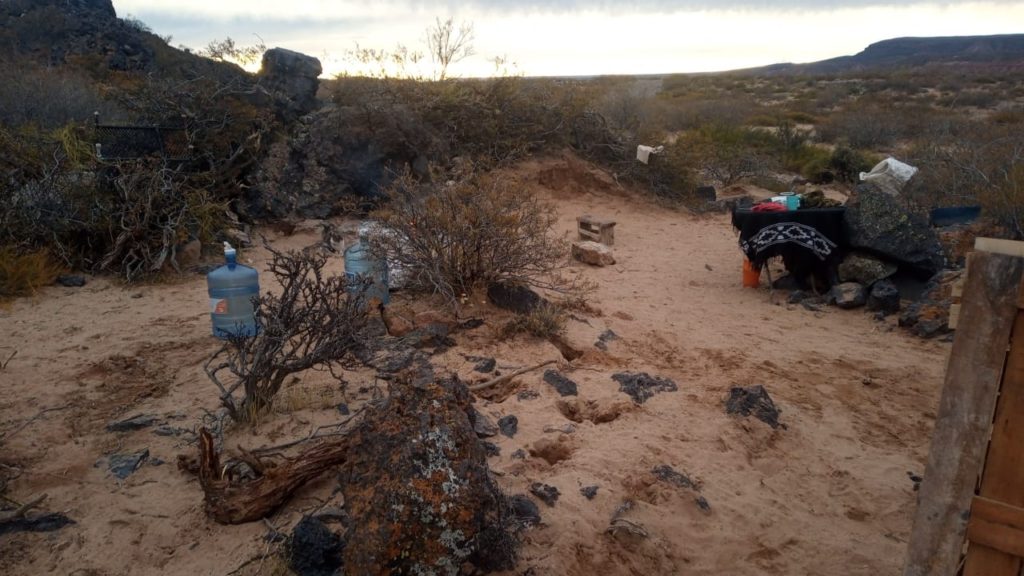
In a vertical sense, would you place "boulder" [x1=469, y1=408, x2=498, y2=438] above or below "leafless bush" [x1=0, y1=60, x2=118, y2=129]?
below

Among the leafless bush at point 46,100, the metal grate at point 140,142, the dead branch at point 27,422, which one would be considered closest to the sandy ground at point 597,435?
the dead branch at point 27,422

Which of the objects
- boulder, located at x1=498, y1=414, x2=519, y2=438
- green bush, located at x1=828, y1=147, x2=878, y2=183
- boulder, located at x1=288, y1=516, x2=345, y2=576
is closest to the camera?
boulder, located at x1=288, y1=516, x2=345, y2=576

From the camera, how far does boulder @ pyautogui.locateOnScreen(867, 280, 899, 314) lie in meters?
5.88

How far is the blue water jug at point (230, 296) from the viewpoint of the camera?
4668mm

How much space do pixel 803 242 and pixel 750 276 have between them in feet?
2.14

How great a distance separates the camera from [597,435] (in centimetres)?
343

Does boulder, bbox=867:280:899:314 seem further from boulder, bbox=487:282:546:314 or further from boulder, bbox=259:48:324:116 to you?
boulder, bbox=259:48:324:116

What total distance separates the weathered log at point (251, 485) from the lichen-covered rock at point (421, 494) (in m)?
0.44

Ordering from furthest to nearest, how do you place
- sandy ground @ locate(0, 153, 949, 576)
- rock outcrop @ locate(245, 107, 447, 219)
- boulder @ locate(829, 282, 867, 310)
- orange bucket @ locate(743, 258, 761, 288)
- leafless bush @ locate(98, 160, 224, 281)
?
rock outcrop @ locate(245, 107, 447, 219) < orange bucket @ locate(743, 258, 761, 288) < leafless bush @ locate(98, 160, 224, 281) < boulder @ locate(829, 282, 867, 310) < sandy ground @ locate(0, 153, 949, 576)

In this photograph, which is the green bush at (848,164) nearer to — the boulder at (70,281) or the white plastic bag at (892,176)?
the white plastic bag at (892,176)

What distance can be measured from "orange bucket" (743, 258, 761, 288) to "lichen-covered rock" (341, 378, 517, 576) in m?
5.02

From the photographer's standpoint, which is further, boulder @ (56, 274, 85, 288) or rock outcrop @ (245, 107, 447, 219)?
rock outcrop @ (245, 107, 447, 219)

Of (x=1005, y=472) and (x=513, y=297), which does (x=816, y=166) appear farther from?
(x=1005, y=472)

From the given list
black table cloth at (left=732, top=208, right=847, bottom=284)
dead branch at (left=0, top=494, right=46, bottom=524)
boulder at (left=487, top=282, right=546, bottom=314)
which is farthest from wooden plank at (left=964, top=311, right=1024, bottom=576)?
black table cloth at (left=732, top=208, right=847, bottom=284)
